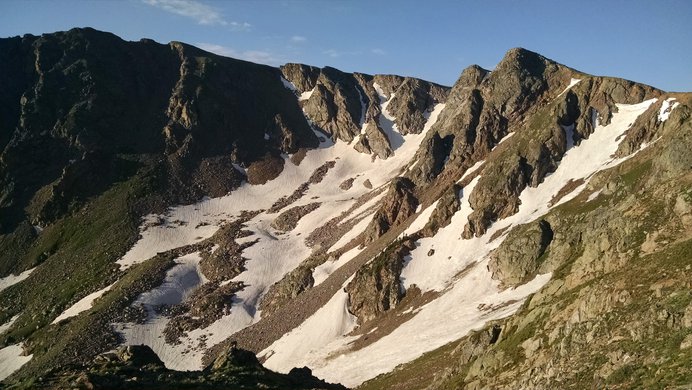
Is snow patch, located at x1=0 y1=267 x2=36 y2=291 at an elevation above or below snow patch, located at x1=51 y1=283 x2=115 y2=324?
above

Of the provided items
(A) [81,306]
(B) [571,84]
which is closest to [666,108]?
(B) [571,84]

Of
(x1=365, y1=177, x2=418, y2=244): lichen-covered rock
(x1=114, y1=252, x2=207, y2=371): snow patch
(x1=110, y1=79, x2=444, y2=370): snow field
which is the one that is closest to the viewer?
(x1=114, y1=252, x2=207, y2=371): snow patch

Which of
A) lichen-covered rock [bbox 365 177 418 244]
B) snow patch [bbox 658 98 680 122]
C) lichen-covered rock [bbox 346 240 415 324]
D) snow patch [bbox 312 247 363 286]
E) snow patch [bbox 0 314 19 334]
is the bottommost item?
lichen-covered rock [bbox 346 240 415 324]

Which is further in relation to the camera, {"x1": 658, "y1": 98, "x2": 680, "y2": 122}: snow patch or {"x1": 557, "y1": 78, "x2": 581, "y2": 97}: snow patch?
{"x1": 557, "y1": 78, "x2": 581, "y2": 97}: snow patch

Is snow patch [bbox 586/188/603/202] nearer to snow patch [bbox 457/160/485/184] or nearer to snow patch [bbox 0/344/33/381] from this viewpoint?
snow patch [bbox 457/160/485/184]

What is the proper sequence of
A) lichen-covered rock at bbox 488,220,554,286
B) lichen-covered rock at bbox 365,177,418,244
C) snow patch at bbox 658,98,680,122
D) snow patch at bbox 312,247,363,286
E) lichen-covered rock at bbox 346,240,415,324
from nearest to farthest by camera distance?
lichen-covered rock at bbox 488,220,554,286 < lichen-covered rock at bbox 346,240,415,324 < snow patch at bbox 658,98,680,122 < snow patch at bbox 312,247,363,286 < lichen-covered rock at bbox 365,177,418,244

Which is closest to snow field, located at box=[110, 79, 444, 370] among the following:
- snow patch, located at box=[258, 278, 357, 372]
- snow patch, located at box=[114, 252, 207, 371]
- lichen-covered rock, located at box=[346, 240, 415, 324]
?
snow patch, located at box=[114, 252, 207, 371]

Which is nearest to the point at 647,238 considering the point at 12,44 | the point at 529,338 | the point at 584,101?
the point at 529,338

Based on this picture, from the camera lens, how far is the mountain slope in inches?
1566

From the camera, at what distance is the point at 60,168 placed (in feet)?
554

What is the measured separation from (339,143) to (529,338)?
16406 centimetres

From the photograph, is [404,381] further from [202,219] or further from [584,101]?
[202,219]

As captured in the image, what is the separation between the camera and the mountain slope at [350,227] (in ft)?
131

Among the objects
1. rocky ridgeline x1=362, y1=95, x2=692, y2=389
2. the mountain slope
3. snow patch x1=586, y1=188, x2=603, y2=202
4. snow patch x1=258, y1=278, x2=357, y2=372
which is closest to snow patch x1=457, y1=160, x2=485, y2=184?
the mountain slope
